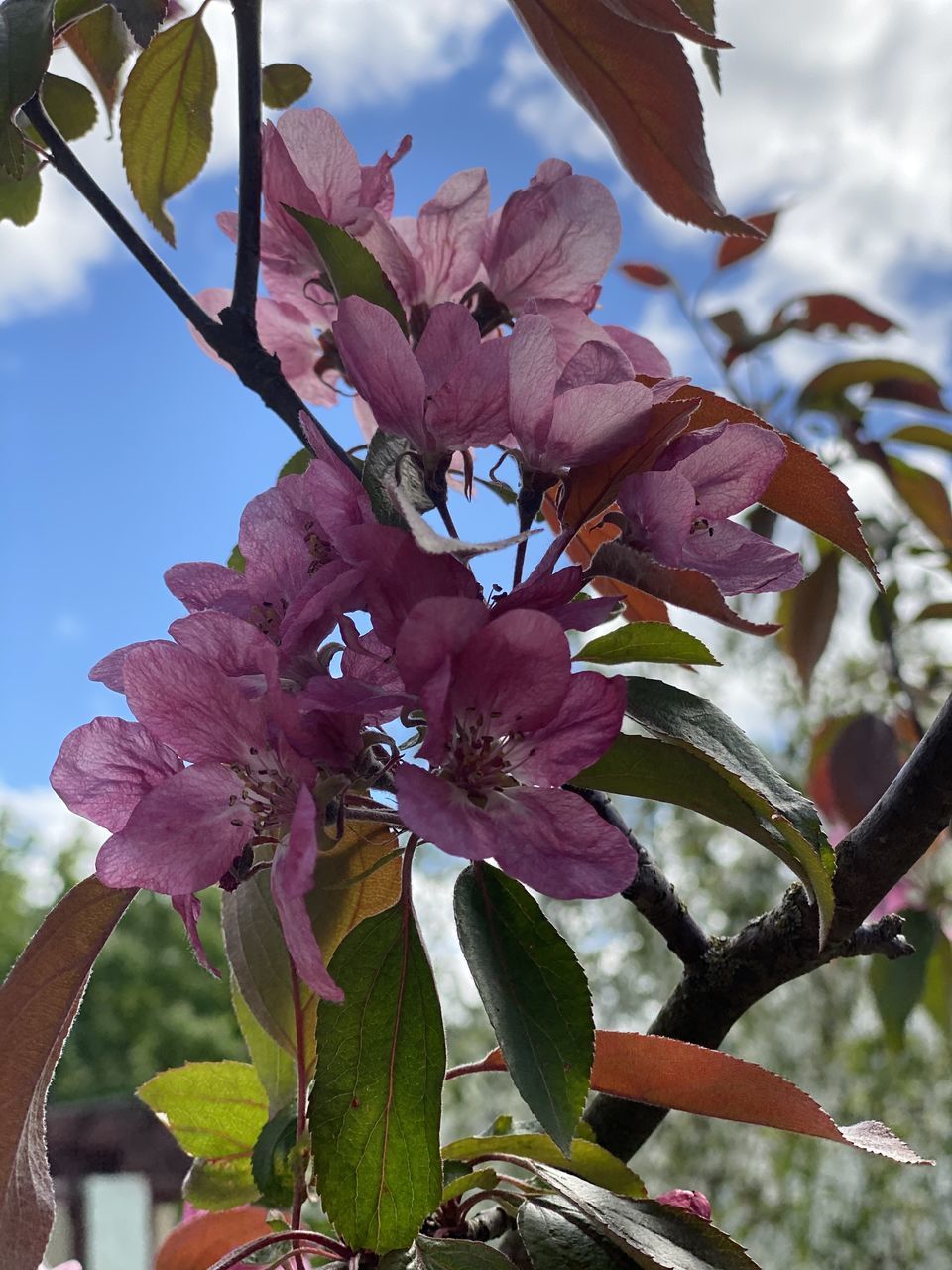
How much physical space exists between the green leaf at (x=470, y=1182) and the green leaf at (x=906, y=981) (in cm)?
91

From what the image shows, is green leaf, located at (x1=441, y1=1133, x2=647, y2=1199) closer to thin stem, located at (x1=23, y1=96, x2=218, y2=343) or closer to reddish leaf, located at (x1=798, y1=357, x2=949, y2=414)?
thin stem, located at (x1=23, y1=96, x2=218, y2=343)

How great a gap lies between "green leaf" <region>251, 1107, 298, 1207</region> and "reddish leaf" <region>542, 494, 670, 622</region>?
0.31 m

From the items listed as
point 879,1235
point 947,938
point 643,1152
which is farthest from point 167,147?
point 643,1152

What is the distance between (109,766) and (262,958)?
0.64 feet

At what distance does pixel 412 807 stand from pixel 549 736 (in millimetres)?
64

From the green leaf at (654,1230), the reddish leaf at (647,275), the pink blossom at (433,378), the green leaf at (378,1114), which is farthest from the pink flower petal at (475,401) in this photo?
the reddish leaf at (647,275)

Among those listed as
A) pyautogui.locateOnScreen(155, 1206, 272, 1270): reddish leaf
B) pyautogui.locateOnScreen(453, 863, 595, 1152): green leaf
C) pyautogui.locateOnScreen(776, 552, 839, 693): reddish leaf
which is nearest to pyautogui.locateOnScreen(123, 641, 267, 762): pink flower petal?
pyautogui.locateOnScreen(453, 863, 595, 1152): green leaf

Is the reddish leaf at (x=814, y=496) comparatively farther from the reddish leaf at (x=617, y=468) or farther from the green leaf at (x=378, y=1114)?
the green leaf at (x=378, y=1114)

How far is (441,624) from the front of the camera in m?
0.36

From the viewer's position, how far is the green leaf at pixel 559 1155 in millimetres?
582

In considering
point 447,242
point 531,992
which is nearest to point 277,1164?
point 531,992

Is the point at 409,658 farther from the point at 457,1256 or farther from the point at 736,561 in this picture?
the point at 457,1256

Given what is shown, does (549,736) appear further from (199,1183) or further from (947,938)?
(947,938)

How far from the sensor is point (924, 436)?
1.58 m
